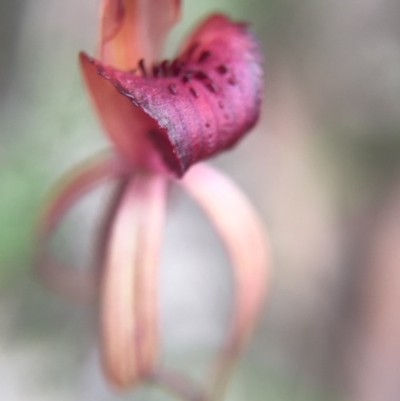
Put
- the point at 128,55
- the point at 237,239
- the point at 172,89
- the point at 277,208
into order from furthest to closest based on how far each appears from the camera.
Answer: the point at 277,208 → the point at 237,239 → the point at 128,55 → the point at 172,89

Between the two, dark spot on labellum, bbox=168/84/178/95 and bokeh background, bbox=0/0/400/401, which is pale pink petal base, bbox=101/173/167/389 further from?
bokeh background, bbox=0/0/400/401

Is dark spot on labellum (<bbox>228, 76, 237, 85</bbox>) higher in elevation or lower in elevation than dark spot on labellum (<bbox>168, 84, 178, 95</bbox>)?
higher

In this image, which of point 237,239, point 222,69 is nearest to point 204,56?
point 222,69

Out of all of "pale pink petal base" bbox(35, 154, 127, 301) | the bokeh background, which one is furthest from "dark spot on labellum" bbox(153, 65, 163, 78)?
the bokeh background

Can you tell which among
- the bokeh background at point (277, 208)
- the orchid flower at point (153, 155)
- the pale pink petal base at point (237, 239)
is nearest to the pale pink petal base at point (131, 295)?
the orchid flower at point (153, 155)

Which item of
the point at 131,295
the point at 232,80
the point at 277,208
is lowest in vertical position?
the point at 131,295

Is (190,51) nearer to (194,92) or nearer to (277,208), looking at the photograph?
(194,92)

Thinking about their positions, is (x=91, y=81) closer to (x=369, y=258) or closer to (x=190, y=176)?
(x=190, y=176)
